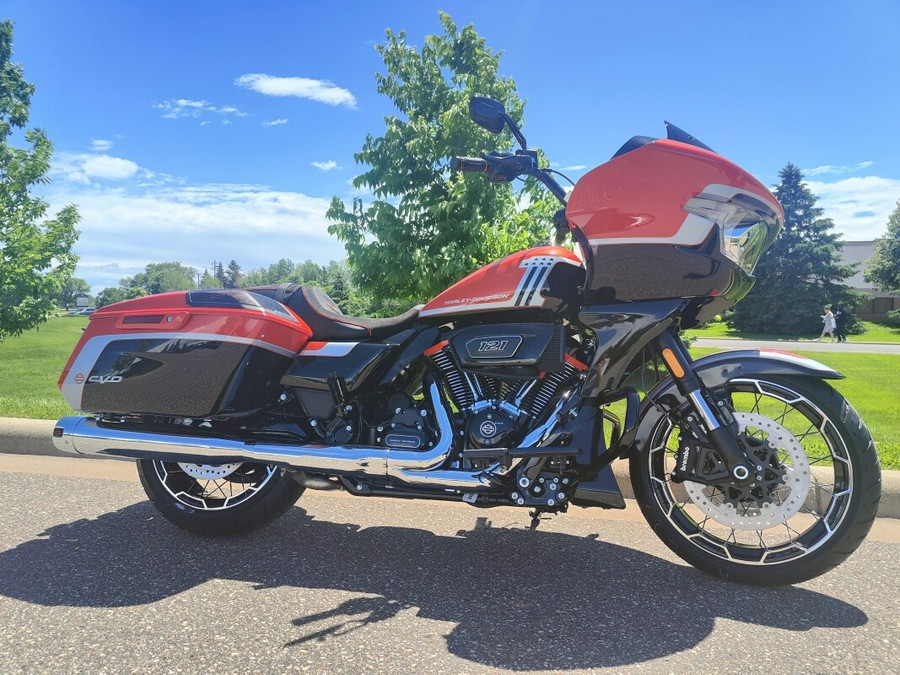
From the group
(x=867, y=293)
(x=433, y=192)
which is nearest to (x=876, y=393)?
(x=433, y=192)

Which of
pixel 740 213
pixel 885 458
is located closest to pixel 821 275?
pixel 885 458

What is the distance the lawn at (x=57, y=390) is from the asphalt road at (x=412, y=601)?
72.1 inches

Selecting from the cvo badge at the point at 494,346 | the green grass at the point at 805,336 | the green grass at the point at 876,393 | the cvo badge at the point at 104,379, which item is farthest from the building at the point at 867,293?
the cvo badge at the point at 104,379

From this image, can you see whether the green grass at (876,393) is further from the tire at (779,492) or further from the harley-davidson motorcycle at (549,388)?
the harley-davidson motorcycle at (549,388)

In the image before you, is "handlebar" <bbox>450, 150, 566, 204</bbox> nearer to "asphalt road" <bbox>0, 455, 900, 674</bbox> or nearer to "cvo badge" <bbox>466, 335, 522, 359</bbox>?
"cvo badge" <bbox>466, 335, 522, 359</bbox>

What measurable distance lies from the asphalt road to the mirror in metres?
1.99

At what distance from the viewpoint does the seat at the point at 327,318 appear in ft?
9.63

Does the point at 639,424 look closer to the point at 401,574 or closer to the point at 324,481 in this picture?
the point at 401,574

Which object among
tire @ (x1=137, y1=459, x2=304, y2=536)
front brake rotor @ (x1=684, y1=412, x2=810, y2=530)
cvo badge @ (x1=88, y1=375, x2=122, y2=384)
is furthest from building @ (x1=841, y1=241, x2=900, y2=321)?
cvo badge @ (x1=88, y1=375, x2=122, y2=384)

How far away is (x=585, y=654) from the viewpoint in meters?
2.12

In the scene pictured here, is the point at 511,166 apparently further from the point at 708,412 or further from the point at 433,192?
the point at 433,192

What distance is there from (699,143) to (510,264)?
0.94 m

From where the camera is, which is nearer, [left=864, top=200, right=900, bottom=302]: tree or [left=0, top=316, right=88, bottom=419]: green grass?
[left=0, top=316, right=88, bottom=419]: green grass

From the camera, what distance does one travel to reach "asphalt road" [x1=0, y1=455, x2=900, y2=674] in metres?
2.10
